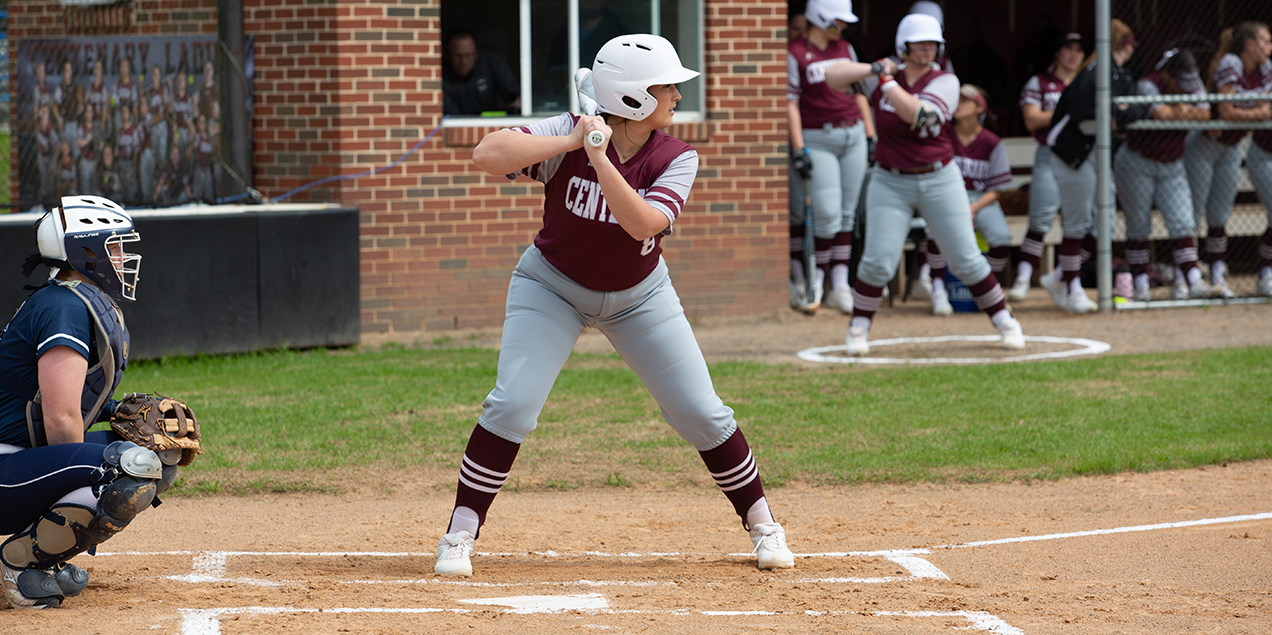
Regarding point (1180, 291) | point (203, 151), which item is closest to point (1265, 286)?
point (1180, 291)

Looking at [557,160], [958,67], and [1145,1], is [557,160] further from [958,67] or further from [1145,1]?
[1145,1]

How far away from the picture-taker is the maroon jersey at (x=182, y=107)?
10805 millimetres

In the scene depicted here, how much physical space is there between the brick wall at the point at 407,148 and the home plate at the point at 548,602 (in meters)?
6.82

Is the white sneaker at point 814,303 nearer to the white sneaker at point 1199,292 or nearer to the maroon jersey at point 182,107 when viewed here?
the white sneaker at point 1199,292

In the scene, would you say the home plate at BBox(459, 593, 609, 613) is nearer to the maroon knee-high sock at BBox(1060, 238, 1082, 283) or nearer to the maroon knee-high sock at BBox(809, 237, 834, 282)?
the maroon knee-high sock at BBox(809, 237, 834, 282)

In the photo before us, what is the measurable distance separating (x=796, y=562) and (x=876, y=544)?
0.50m

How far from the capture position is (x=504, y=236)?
459 inches

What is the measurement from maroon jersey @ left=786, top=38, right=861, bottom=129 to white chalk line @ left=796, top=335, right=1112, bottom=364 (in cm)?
232

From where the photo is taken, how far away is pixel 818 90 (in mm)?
12641

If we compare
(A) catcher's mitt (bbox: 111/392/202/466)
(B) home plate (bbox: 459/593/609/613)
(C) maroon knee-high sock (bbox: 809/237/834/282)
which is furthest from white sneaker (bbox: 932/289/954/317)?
(A) catcher's mitt (bbox: 111/392/202/466)

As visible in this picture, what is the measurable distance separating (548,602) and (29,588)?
1.67 meters

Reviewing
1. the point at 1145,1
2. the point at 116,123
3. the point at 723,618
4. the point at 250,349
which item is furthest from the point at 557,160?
the point at 1145,1

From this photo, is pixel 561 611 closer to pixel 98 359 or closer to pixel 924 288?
pixel 98 359

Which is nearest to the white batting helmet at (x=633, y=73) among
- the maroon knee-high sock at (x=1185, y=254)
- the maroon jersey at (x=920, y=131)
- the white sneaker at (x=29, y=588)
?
the white sneaker at (x=29, y=588)
